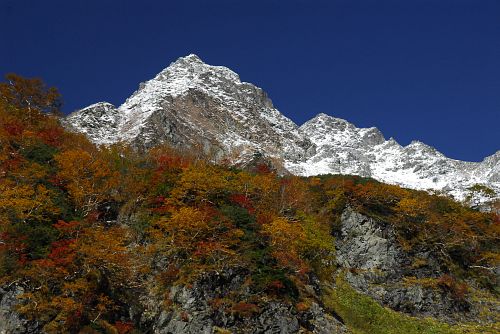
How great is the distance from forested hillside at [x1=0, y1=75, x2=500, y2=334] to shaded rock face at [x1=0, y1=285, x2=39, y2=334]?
0.08 meters

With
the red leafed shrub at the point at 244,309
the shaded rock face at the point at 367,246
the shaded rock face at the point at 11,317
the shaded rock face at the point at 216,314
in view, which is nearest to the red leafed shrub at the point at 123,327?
the shaded rock face at the point at 216,314

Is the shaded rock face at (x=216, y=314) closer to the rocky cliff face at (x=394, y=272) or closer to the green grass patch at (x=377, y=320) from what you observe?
the green grass patch at (x=377, y=320)

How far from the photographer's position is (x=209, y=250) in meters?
36.4

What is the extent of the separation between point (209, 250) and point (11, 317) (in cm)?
1491

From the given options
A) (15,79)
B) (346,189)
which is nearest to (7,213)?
(15,79)

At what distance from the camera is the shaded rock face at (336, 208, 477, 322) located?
45656 millimetres

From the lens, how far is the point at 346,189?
59156 millimetres

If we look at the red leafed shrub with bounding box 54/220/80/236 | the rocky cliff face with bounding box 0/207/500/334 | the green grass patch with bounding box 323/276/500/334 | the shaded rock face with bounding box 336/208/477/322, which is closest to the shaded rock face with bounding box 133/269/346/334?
the rocky cliff face with bounding box 0/207/500/334

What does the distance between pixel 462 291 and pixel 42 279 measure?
42.8 metres

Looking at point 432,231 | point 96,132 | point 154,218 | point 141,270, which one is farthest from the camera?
point 96,132

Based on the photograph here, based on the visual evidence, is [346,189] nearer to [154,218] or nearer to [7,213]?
[154,218]

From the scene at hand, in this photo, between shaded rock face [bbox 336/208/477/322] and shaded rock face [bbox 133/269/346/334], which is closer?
shaded rock face [bbox 133/269/346/334]

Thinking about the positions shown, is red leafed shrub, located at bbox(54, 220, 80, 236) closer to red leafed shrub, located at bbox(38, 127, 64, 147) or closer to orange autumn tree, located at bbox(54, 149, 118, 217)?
orange autumn tree, located at bbox(54, 149, 118, 217)

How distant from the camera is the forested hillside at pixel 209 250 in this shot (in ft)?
103
